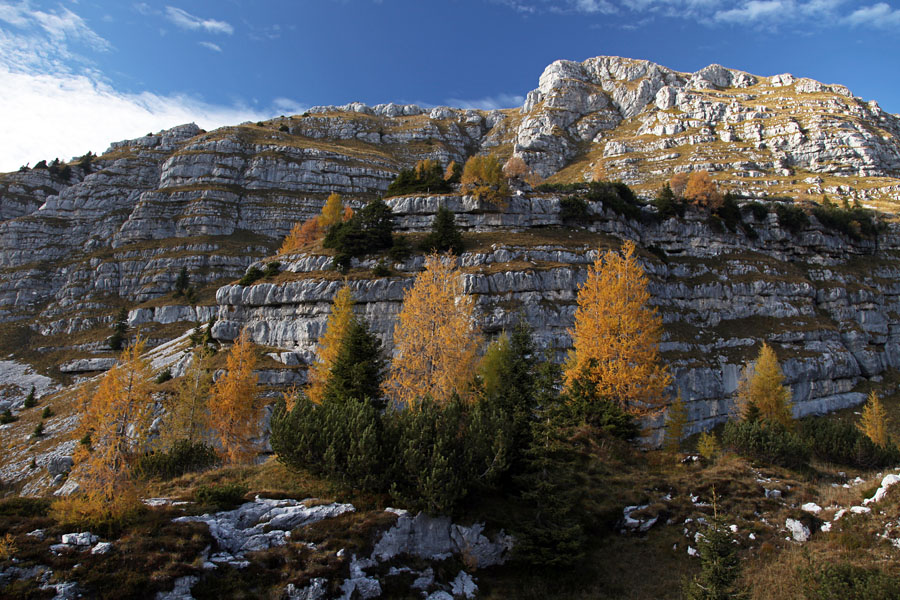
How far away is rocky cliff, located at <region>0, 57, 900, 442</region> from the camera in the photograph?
57500 millimetres

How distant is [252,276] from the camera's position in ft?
199

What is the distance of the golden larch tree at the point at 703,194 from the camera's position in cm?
7688

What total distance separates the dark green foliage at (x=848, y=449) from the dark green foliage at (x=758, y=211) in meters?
71.4

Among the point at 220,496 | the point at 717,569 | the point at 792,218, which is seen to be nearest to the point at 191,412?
the point at 220,496

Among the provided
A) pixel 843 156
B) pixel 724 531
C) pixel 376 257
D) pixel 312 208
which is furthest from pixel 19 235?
pixel 843 156

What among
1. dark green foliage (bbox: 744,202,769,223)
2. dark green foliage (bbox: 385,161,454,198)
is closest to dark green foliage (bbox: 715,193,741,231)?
dark green foliage (bbox: 744,202,769,223)

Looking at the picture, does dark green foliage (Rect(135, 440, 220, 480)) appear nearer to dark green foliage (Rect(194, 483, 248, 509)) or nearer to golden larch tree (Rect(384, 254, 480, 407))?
dark green foliage (Rect(194, 483, 248, 509))

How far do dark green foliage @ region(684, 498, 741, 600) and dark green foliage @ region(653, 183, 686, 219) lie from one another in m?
75.5

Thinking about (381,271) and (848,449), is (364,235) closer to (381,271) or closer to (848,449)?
(381,271)

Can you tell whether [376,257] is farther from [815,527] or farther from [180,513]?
[815,527]

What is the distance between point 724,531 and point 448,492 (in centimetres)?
806

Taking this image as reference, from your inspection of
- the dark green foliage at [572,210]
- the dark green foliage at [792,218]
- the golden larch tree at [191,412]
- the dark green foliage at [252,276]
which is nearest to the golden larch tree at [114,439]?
the golden larch tree at [191,412]

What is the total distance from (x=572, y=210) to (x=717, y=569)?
208ft

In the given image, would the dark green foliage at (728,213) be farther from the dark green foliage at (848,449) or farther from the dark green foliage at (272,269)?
the dark green foliage at (272,269)
